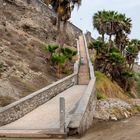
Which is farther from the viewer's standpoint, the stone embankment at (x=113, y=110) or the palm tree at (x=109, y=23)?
the palm tree at (x=109, y=23)

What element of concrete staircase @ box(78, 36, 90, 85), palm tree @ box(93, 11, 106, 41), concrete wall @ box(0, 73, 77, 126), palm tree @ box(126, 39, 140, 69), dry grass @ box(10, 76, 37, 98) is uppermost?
palm tree @ box(93, 11, 106, 41)

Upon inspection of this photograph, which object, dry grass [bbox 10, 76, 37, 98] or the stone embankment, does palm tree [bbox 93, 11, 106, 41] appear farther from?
dry grass [bbox 10, 76, 37, 98]

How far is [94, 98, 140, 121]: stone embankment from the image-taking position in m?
31.0

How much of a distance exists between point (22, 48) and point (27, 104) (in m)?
20.6

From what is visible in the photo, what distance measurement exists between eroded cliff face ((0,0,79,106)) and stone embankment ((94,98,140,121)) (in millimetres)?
5146

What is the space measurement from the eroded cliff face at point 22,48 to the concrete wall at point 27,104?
5.63 ft

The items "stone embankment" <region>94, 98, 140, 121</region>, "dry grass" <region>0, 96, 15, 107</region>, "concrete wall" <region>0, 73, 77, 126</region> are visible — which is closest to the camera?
"concrete wall" <region>0, 73, 77, 126</region>

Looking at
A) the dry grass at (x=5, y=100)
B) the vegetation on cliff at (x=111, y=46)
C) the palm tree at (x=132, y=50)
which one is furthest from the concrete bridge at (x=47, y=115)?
the palm tree at (x=132, y=50)

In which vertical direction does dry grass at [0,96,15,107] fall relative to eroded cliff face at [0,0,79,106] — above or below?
below

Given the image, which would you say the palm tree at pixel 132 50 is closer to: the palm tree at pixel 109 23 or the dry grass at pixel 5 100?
the palm tree at pixel 109 23

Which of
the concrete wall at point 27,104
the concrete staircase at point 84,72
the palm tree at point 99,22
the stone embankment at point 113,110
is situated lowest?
the stone embankment at point 113,110

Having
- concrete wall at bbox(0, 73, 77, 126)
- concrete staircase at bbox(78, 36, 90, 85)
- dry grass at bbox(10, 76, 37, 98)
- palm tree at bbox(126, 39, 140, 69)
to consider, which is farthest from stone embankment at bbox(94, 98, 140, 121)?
palm tree at bbox(126, 39, 140, 69)

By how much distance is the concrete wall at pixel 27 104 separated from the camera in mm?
21688

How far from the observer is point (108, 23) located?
6325 centimetres
